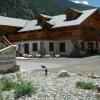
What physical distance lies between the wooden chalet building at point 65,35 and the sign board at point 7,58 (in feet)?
89.7

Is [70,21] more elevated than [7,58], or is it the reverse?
[70,21]

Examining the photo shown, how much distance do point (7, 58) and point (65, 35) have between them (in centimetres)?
2925

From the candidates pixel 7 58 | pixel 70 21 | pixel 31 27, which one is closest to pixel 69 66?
pixel 7 58

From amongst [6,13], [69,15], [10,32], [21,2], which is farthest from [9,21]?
A: [21,2]

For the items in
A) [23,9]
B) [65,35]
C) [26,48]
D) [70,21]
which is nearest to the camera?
[65,35]

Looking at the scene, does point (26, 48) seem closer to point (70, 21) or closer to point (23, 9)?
point (70, 21)

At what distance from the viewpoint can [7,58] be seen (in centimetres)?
2009

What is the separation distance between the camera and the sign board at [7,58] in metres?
19.8

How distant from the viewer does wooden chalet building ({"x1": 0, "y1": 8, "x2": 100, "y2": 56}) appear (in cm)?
4805

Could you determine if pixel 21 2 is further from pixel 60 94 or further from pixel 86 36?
pixel 60 94

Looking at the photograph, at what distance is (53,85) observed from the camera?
1352cm

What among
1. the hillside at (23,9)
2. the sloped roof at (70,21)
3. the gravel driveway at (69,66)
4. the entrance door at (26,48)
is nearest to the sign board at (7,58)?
the gravel driveway at (69,66)

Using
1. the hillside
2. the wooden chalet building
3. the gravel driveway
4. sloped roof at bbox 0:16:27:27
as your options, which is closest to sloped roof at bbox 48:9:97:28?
the wooden chalet building

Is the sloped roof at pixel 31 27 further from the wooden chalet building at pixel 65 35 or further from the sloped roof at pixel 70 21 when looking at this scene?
the sloped roof at pixel 70 21
